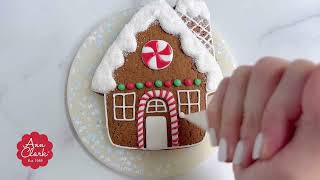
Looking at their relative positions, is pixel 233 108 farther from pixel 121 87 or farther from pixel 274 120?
pixel 121 87

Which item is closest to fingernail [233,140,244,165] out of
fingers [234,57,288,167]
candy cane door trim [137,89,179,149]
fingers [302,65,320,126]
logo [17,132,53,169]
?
fingers [234,57,288,167]

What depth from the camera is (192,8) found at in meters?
0.91

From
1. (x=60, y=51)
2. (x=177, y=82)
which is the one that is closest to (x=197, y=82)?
(x=177, y=82)

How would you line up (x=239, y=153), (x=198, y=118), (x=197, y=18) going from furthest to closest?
(x=197, y=18), (x=198, y=118), (x=239, y=153)

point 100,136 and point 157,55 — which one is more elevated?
point 157,55

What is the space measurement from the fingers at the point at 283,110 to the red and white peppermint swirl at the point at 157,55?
0.40 metres

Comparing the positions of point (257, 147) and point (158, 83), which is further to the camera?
point (158, 83)

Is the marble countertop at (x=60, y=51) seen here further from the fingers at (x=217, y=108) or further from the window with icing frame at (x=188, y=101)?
the fingers at (x=217, y=108)

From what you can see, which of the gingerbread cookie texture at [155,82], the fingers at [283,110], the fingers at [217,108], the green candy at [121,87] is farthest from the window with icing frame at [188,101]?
the fingers at [283,110]

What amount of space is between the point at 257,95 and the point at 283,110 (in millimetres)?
44

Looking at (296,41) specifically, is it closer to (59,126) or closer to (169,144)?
(169,144)

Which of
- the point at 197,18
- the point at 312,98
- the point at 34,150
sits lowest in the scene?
the point at 34,150

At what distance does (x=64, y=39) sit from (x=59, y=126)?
7.1 inches

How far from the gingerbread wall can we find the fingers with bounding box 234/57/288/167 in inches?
13.0
